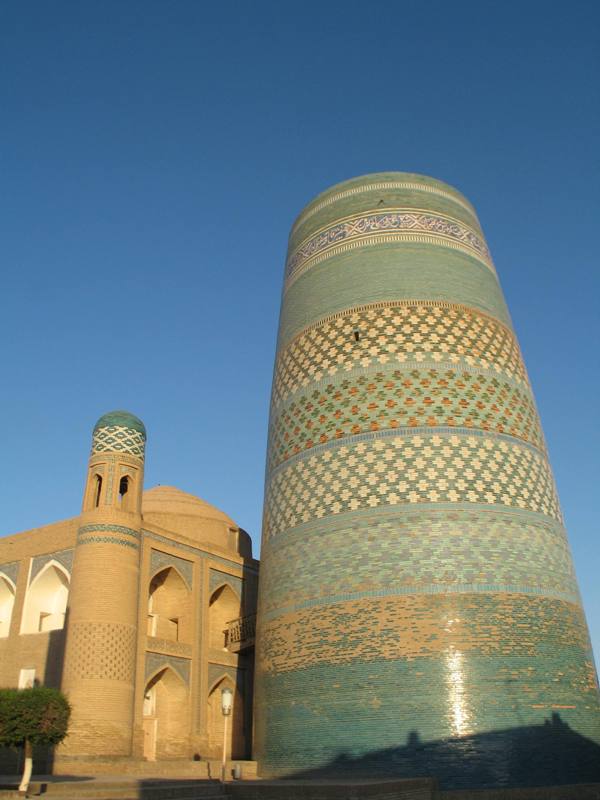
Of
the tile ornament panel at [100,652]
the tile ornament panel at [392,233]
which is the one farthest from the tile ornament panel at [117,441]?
the tile ornament panel at [392,233]

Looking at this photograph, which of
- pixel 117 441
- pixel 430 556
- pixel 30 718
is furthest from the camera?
pixel 117 441

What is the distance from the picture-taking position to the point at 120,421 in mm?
12047

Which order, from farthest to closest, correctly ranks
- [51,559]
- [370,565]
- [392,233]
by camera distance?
[51,559], [392,233], [370,565]

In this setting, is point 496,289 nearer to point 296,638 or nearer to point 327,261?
point 327,261

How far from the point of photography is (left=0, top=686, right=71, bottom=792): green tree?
24.7 ft

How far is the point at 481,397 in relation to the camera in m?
9.51

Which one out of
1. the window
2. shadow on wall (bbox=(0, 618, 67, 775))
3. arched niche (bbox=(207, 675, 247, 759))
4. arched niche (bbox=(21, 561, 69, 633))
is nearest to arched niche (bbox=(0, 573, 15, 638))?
arched niche (bbox=(21, 561, 69, 633))

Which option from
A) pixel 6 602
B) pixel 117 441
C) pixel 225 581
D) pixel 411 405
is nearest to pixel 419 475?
pixel 411 405

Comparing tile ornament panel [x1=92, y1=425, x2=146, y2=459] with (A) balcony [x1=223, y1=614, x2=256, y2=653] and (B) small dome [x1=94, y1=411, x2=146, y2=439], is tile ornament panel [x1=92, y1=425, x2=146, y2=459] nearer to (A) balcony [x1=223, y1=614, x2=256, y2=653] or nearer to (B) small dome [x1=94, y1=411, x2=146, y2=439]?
(B) small dome [x1=94, y1=411, x2=146, y2=439]

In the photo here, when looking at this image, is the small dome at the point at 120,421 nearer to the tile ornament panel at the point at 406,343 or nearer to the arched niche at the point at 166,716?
the tile ornament panel at the point at 406,343

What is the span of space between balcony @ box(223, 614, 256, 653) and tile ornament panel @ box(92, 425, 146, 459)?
145 inches

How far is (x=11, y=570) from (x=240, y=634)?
4177 mm

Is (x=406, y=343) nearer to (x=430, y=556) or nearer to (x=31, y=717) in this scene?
(x=430, y=556)

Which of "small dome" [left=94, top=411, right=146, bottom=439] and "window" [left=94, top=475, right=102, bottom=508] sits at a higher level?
"small dome" [left=94, top=411, right=146, bottom=439]
